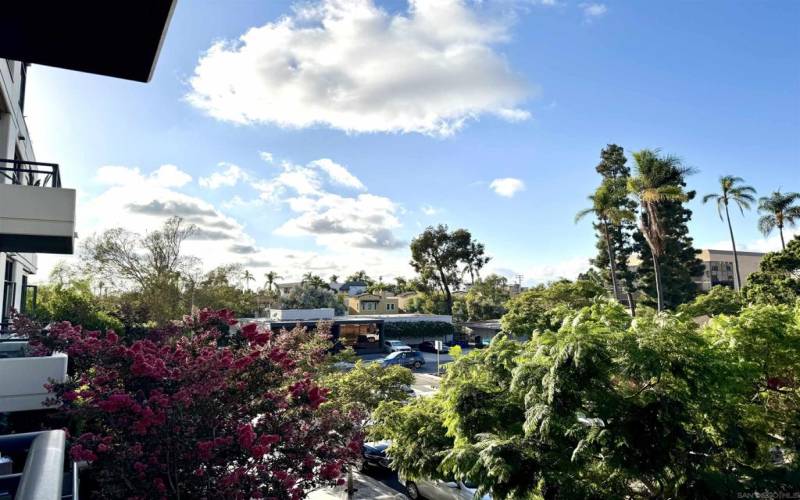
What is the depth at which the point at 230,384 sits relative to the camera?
7.07 m

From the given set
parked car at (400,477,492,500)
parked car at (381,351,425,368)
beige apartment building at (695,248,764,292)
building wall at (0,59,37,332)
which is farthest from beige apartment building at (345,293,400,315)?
parked car at (400,477,492,500)

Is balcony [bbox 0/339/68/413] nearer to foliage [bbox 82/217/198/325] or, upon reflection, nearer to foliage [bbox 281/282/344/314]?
foliage [bbox 82/217/198/325]

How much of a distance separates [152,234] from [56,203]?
28.6m

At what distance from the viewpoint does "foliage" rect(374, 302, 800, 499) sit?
6.04 meters

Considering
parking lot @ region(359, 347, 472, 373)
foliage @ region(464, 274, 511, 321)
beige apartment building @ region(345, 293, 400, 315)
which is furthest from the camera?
beige apartment building @ region(345, 293, 400, 315)

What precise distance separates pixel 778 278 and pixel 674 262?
1272 centimetres

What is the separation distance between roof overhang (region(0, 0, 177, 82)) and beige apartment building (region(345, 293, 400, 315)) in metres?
69.0

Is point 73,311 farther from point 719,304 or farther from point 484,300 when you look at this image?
point 484,300

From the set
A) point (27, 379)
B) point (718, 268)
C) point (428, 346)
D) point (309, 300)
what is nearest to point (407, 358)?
point (428, 346)

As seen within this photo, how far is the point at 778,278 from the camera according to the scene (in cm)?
2736

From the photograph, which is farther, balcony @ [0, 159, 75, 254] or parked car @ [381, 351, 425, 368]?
parked car @ [381, 351, 425, 368]

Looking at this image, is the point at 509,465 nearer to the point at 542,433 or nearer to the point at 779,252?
the point at 542,433

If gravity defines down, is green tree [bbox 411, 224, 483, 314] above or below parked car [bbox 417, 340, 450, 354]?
above

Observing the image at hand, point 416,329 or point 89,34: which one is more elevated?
point 89,34
